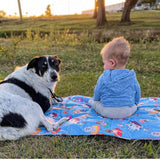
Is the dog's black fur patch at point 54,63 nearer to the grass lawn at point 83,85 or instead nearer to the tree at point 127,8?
the grass lawn at point 83,85

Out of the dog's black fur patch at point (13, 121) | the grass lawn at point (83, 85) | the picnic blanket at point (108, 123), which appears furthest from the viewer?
the picnic blanket at point (108, 123)

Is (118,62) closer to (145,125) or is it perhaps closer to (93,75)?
(145,125)

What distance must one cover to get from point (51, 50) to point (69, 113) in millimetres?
6841

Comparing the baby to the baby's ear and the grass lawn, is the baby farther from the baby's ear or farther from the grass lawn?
the grass lawn

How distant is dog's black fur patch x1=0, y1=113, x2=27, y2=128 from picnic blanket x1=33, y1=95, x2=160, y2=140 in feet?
1.11

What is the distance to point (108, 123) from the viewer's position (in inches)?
122

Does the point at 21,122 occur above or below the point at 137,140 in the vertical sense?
above

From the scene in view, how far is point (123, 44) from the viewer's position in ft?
10.2

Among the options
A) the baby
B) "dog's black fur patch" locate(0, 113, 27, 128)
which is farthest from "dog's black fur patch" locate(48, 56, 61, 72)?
"dog's black fur patch" locate(0, 113, 27, 128)

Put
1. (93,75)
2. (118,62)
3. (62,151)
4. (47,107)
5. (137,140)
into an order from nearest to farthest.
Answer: (62,151) < (137,140) < (118,62) < (47,107) < (93,75)

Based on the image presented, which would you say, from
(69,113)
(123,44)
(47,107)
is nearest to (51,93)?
(47,107)

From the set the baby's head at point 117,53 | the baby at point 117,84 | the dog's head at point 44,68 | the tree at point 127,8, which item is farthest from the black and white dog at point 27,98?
the tree at point 127,8

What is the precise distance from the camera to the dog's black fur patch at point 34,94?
3.45 metres

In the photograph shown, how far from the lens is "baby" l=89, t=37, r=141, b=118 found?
3.09 m
